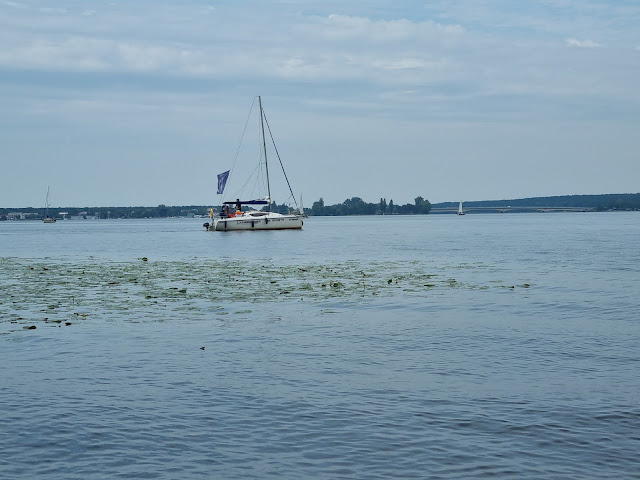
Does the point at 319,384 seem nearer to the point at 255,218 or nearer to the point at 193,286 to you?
the point at 193,286

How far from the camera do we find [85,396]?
56.3 ft

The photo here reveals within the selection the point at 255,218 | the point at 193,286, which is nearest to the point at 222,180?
the point at 255,218

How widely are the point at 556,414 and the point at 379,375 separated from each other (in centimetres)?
493

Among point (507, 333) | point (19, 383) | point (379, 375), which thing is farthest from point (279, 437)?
point (507, 333)

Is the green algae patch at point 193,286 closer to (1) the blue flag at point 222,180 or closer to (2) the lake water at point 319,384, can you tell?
(2) the lake water at point 319,384

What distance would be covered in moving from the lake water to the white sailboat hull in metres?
89.2

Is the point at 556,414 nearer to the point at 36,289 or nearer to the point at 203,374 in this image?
the point at 203,374

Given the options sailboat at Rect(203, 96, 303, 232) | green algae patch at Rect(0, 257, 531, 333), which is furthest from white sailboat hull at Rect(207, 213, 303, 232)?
green algae patch at Rect(0, 257, 531, 333)

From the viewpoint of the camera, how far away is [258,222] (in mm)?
127562

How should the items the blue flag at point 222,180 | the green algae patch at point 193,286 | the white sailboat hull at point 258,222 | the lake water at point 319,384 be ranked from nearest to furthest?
the lake water at point 319,384 → the green algae patch at point 193,286 → the white sailboat hull at point 258,222 → the blue flag at point 222,180

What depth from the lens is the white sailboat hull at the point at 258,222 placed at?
127250 mm

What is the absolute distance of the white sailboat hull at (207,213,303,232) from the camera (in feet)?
417

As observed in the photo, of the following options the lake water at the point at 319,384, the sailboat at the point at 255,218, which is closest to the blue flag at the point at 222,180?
the sailboat at the point at 255,218

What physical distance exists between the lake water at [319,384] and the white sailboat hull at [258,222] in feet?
293
